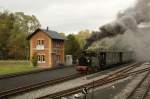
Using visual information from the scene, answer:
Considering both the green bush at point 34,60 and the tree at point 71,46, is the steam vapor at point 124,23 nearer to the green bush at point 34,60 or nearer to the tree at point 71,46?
the green bush at point 34,60

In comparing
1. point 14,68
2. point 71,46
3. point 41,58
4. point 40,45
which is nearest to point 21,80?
point 14,68

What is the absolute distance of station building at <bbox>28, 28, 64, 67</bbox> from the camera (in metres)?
61.5

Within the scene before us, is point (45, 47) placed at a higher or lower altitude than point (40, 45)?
lower

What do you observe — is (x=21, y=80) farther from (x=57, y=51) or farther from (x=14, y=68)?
(x=57, y=51)

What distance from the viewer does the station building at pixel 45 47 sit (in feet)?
202

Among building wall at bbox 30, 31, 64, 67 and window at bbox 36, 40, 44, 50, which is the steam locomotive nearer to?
building wall at bbox 30, 31, 64, 67

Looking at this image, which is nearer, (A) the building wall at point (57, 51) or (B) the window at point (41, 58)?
(B) the window at point (41, 58)

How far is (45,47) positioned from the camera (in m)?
62.1

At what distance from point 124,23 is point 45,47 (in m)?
23.6

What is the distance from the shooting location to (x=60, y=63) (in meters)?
64.6

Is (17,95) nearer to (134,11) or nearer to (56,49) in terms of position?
(134,11)

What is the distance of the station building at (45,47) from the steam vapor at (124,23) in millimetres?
20492

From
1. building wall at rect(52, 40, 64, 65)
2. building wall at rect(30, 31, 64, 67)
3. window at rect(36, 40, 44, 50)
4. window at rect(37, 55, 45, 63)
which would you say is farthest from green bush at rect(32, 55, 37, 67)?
building wall at rect(52, 40, 64, 65)

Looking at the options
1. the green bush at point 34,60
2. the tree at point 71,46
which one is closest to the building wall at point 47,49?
the green bush at point 34,60
